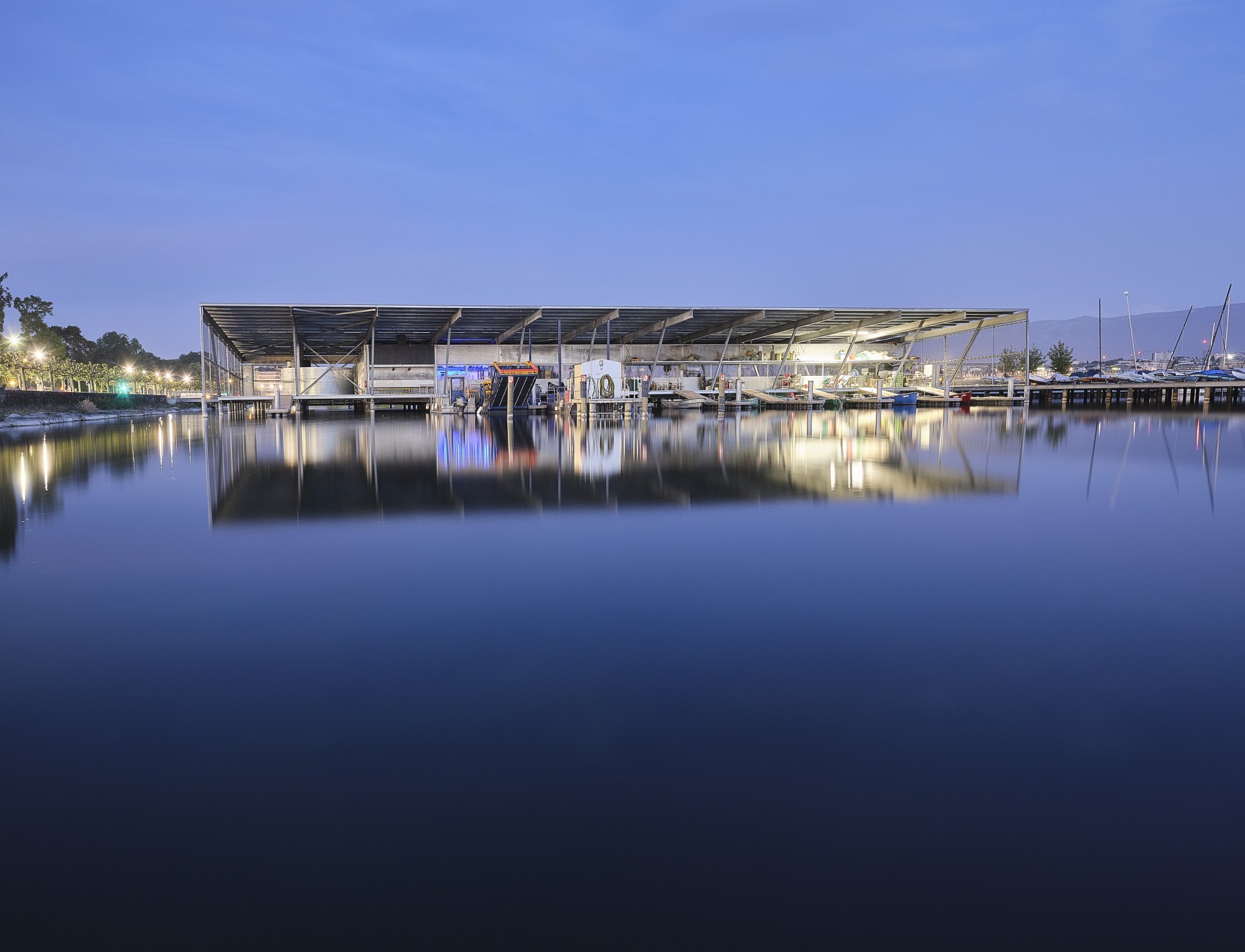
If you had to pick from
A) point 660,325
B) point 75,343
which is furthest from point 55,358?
point 660,325

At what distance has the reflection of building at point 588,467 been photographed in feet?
28.5

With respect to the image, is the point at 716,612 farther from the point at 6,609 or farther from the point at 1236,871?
the point at 6,609

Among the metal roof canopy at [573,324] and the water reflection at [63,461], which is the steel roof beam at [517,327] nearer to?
the metal roof canopy at [573,324]

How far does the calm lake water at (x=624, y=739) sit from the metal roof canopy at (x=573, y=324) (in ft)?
106

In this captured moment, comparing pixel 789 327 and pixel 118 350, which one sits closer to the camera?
pixel 789 327

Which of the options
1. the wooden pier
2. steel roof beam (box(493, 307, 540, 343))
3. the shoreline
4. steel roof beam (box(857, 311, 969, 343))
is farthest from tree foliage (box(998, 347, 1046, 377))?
the shoreline

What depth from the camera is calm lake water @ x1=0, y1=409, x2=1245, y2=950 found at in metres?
1.83

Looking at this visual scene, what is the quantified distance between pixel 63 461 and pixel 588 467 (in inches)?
384

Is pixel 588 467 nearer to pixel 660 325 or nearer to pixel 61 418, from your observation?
pixel 660 325

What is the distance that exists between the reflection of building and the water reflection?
3.67 ft

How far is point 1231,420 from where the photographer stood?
2747 cm

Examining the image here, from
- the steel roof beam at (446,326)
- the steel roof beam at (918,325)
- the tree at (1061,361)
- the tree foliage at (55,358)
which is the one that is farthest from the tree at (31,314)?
the tree at (1061,361)

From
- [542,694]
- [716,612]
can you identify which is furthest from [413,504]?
[542,694]

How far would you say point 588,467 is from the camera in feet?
39.5
